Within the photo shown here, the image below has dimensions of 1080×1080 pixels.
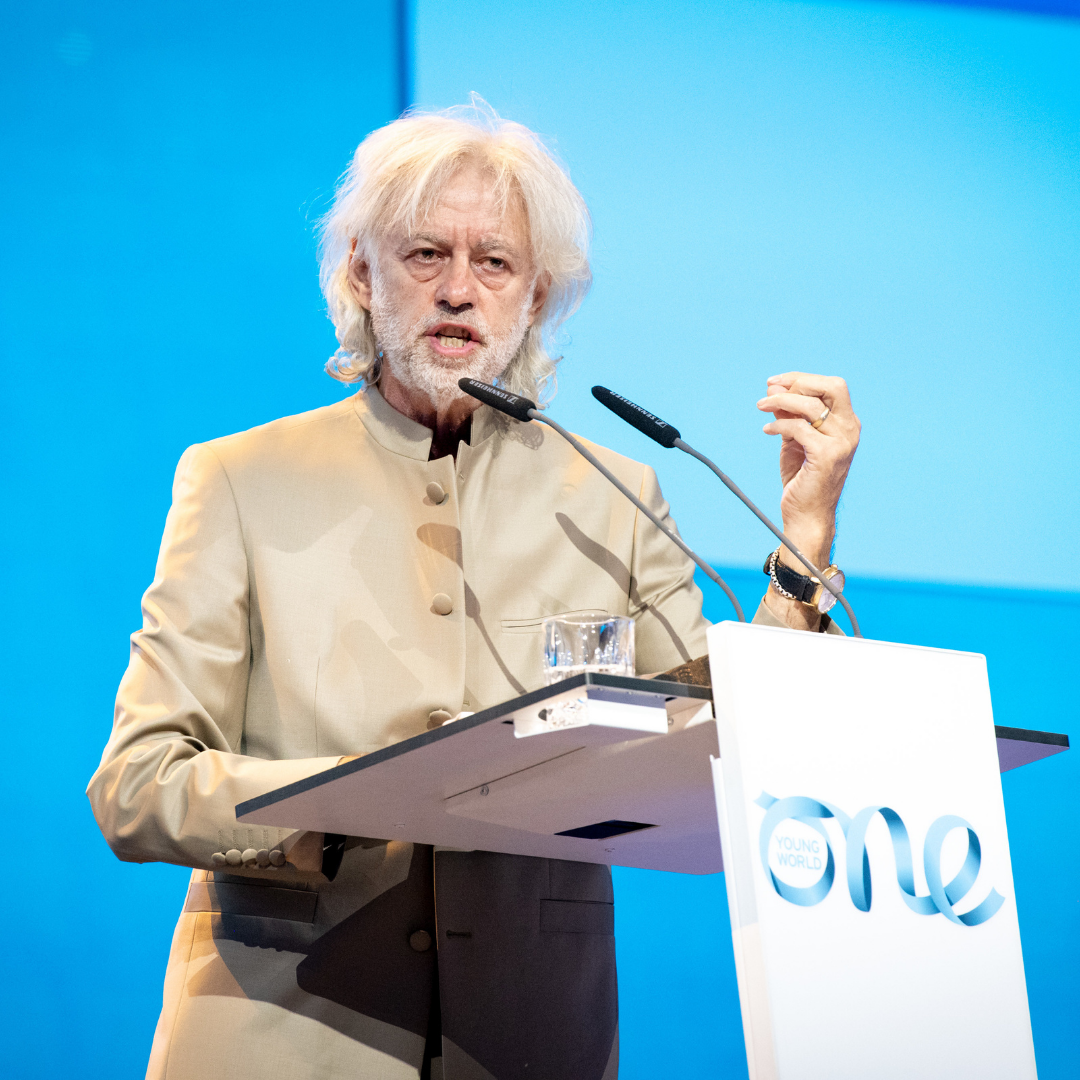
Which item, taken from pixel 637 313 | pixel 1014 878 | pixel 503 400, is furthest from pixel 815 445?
pixel 1014 878

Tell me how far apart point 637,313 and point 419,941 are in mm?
1620

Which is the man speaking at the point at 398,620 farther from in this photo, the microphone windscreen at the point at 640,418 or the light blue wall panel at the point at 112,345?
the light blue wall panel at the point at 112,345

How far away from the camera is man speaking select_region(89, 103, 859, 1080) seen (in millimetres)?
1396

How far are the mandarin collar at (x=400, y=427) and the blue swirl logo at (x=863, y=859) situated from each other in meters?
0.99

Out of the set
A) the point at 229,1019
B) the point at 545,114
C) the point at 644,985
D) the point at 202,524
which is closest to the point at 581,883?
the point at 229,1019

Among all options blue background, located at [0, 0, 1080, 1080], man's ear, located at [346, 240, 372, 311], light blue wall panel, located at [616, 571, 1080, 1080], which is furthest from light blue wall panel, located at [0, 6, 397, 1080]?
light blue wall panel, located at [616, 571, 1080, 1080]

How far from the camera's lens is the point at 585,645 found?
3.80 feet

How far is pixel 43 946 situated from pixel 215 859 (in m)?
1.12

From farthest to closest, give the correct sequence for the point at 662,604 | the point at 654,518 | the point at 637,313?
the point at 637,313 < the point at 662,604 < the point at 654,518

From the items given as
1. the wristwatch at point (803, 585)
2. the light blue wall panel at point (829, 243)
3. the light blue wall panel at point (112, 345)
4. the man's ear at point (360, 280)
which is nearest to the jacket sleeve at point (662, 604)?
the wristwatch at point (803, 585)

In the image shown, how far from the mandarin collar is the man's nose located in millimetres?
149

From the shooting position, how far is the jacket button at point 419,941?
4.77ft

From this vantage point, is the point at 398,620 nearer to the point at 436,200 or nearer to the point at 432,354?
the point at 432,354

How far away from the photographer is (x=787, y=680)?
96 centimetres
